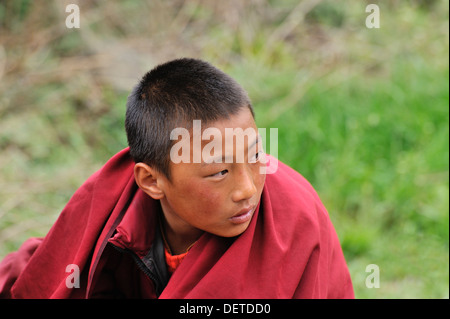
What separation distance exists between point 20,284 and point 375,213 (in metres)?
1.94

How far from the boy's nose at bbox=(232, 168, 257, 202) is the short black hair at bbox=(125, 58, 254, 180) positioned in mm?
173

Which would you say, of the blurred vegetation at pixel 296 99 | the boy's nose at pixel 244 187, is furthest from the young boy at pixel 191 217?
the blurred vegetation at pixel 296 99

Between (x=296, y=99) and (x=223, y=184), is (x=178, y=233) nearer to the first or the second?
(x=223, y=184)

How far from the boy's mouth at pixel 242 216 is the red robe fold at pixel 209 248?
6 cm

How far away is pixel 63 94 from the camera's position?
4191 mm

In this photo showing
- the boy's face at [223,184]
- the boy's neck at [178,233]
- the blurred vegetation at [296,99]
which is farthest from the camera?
the blurred vegetation at [296,99]

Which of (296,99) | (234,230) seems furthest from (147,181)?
(296,99)

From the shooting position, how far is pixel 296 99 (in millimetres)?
3914

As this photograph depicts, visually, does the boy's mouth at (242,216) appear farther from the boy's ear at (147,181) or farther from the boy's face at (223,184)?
the boy's ear at (147,181)

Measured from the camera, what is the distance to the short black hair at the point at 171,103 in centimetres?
159

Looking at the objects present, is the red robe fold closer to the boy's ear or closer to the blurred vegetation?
the boy's ear

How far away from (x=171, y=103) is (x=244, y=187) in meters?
0.32

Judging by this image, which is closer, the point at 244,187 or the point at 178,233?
the point at 244,187

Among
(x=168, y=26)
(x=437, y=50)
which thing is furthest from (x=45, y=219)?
(x=437, y=50)
